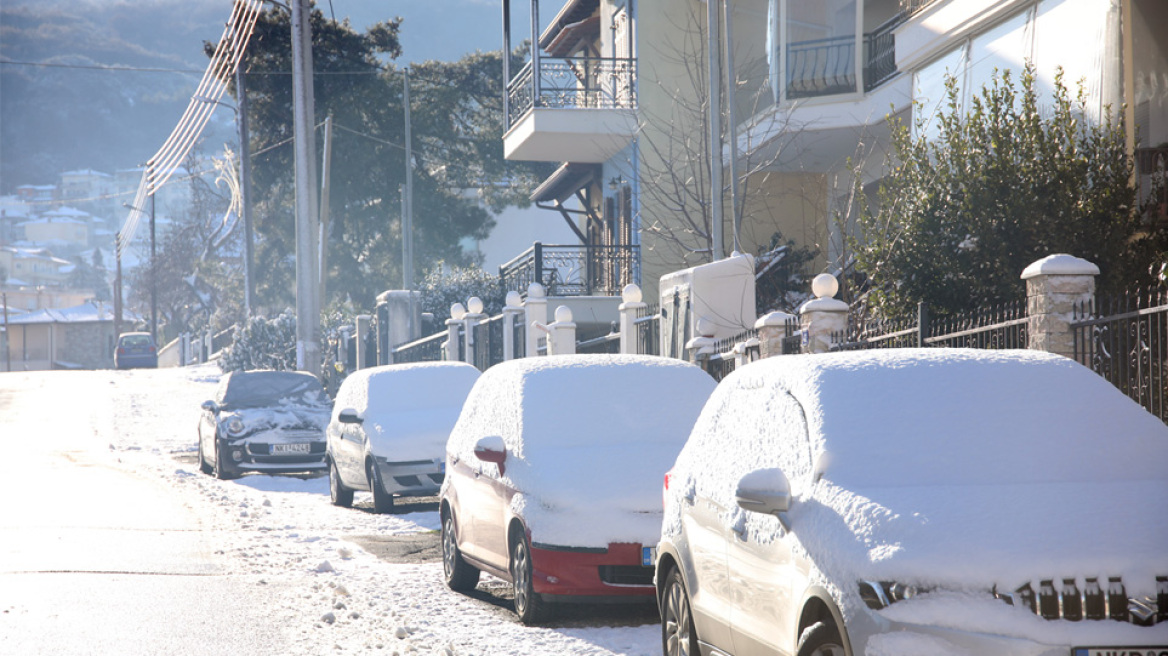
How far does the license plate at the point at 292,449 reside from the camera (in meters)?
18.9

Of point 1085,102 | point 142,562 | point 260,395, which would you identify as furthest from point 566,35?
point 142,562

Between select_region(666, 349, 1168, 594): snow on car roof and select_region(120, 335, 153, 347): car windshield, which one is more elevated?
select_region(120, 335, 153, 347): car windshield

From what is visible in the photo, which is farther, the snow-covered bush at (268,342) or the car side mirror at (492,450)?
the snow-covered bush at (268,342)

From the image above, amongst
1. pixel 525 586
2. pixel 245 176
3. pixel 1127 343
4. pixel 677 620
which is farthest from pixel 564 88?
pixel 677 620

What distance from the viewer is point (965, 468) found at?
5.08 meters

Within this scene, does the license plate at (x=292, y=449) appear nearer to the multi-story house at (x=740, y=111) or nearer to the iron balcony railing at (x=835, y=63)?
the multi-story house at (x=740, y=111)

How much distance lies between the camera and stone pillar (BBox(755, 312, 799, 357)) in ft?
38.8

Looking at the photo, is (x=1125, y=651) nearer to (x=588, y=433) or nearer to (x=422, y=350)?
(x=588, y=433)

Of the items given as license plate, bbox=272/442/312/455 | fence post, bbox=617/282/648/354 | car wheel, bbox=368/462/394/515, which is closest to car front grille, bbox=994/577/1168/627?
car wheel, bbox=368/462/394/515

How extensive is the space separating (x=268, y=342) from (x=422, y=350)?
43.9 feet

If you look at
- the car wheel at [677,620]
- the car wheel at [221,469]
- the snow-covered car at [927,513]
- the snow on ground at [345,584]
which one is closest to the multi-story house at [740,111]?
the snow on ground at [345,584]

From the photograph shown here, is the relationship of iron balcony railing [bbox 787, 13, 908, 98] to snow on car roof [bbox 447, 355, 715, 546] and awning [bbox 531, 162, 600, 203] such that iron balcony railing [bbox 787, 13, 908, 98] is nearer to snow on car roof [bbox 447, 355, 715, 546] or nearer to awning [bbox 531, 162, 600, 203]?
awning [bbox 531, 162, 600, 203]

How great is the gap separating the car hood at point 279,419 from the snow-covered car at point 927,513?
13.2m

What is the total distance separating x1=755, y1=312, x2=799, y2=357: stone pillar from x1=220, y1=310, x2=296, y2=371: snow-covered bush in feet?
104
